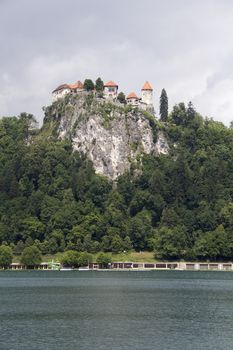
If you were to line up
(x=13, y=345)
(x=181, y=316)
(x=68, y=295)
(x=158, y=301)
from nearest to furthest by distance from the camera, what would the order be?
(x=13, y=345) → (x=181, y=316) → (x=158, y=301) → (x=68, y=295)

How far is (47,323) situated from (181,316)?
16.5 meters

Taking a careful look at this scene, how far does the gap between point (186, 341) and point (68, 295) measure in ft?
182

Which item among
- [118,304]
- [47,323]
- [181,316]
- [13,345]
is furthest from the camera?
[118,304]

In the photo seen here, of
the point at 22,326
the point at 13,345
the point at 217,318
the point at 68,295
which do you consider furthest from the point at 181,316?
the point at 68,295

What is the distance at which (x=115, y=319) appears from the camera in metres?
86.3

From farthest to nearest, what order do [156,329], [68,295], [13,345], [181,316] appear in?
[68,295] → [181,316] → [156,329] → [13,345]

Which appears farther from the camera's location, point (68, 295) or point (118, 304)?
point (68, 295)

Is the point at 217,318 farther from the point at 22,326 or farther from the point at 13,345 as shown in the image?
the point at 13,345

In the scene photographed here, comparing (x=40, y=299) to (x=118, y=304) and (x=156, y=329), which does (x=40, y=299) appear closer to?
(x=118, y=304)

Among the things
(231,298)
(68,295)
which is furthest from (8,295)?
(231,298)

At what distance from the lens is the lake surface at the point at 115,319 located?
6919 cm

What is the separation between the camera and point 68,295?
12344 cm

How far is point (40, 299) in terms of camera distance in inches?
4584

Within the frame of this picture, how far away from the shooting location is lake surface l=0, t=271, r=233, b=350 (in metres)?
69.2
